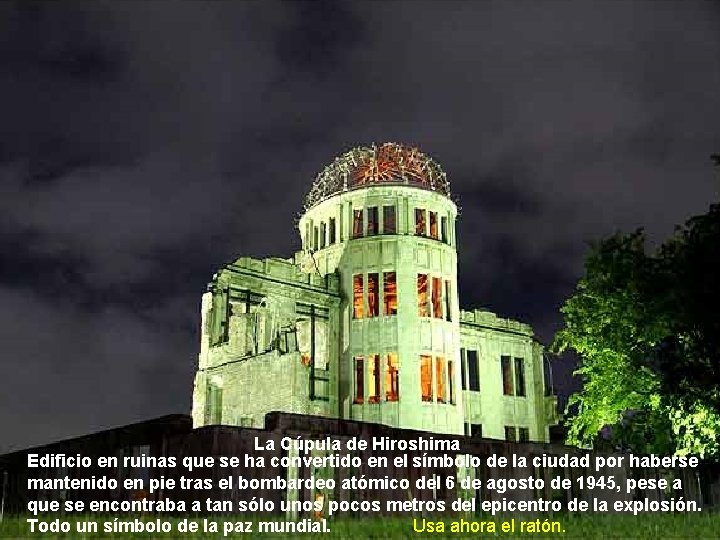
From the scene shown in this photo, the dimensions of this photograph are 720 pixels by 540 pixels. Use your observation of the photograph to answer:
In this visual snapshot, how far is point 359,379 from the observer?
1487 inches

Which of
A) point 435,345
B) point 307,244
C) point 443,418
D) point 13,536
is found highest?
point 307,244

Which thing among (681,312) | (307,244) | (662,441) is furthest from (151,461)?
(307,244)

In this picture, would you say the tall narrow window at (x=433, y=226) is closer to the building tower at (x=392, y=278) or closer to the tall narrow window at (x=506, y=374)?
the building tower at (x=392, y=278)

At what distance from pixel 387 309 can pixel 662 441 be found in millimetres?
15672

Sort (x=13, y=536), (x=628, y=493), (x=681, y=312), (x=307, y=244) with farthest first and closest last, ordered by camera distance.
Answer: (x=307, y=244)
(x=681, y=312)
(x=628, y=493)
(x=13, y=536)

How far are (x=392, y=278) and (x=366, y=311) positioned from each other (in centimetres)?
206

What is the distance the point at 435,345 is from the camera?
38031 millimetres

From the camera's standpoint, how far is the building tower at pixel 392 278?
37.2 metres

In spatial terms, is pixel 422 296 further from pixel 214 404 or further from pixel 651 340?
pixel 651 340

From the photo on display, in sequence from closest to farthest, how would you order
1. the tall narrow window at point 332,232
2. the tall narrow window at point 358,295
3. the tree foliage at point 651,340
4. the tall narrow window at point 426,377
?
the tree foliage at point 651,340 < the tall narrow window at point 426,377 < the tall narrow window at point 358,295 < the tall narrow window at point 332,232

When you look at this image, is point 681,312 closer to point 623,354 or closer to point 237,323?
point 623,354

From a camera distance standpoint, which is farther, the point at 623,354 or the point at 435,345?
the point at 435,345

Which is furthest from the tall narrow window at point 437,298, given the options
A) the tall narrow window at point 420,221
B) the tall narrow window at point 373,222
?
the tall narrow window at point 373,222

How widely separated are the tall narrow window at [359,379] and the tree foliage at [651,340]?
10086 millimetres
